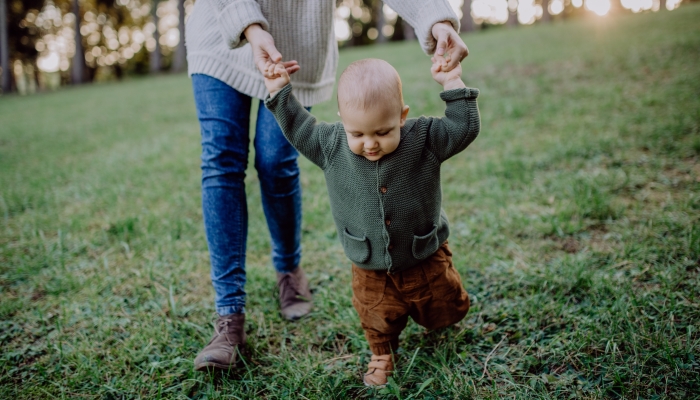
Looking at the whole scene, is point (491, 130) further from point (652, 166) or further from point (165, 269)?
point (165, 269)

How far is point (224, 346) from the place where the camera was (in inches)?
70.9

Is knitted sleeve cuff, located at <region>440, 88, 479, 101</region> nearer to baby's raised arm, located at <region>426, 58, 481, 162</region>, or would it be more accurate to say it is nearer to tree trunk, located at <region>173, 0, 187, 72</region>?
baby's raised arm, located at <region>426, 58, 481, 162</region>

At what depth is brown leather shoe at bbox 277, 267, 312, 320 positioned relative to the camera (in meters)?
2.18

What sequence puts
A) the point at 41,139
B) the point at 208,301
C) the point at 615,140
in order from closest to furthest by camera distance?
1. the point at 208,301
2. the point at 615,140
3. the point at 41,139

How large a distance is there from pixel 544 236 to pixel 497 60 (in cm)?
652

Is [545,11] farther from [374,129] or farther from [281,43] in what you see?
[374,129]

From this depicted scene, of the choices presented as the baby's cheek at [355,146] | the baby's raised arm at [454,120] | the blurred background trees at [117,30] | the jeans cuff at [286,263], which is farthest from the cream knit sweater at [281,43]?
the blurred background trees at [117,30]

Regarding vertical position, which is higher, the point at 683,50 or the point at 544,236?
the point at 683,50

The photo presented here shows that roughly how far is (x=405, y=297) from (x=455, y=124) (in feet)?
2.15

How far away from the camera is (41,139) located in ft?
23.2

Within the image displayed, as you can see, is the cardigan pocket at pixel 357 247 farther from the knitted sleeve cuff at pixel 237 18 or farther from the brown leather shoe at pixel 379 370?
the knitted sleeve cuff at pixel 237 18

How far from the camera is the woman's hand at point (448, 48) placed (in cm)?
148

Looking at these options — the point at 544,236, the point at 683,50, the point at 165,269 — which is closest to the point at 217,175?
the point at 165,269

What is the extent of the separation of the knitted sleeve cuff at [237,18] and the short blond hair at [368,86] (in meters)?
0.40
